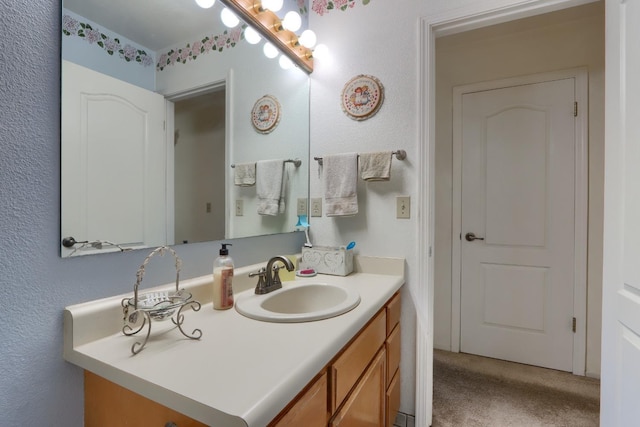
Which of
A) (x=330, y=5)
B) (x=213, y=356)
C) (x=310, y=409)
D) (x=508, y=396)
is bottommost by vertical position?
(x=508, y=396)

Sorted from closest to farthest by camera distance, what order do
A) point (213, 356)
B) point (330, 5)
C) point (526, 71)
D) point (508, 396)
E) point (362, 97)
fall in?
point (213, 356)
point (362, 97)
point (330, 5)
point (508, 396)
point (526, 71)

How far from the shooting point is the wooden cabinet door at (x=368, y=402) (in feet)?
2.92

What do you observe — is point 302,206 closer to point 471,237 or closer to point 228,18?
point 228,18

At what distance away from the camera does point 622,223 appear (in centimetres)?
103

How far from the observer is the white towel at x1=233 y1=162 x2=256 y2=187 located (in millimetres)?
1357

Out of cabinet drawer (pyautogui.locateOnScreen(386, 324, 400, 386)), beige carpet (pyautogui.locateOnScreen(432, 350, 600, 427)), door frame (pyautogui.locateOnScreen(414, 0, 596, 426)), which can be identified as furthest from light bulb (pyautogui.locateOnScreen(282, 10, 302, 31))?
beige carpet (pyautogui.locateOnScreen(432, 350, 600, 427))

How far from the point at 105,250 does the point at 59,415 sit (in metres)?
0.40

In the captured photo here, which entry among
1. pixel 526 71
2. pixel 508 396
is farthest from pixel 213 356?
pixel 526 71

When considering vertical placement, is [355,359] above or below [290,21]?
below

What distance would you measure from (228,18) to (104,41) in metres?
0.58

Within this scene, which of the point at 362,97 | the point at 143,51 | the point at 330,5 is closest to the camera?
the point at 143,51

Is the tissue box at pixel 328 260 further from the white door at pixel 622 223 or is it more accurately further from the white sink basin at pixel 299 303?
the white door at pixel 622 223

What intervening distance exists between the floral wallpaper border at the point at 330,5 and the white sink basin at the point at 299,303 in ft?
4.80

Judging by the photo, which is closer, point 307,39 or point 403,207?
point 403,207
